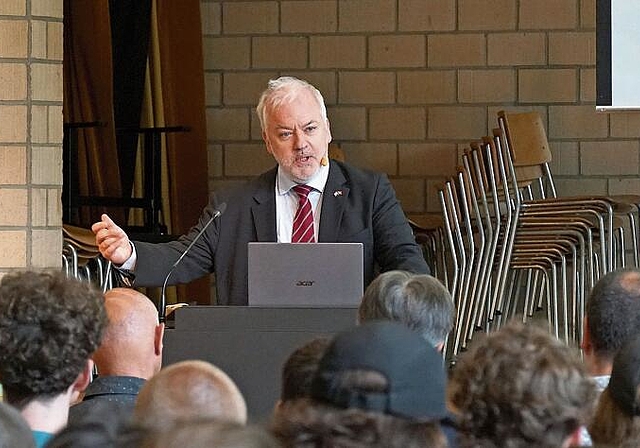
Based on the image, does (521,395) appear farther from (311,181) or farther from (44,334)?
(311,181)

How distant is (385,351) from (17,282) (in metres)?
0.85

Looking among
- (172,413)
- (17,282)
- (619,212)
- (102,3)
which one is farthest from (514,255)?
(172,413)

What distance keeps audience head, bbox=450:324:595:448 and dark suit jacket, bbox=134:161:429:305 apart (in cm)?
231

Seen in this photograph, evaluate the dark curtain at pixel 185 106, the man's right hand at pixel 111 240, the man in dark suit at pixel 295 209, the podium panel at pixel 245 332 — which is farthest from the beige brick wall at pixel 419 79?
the podium panel at pixel 245 332

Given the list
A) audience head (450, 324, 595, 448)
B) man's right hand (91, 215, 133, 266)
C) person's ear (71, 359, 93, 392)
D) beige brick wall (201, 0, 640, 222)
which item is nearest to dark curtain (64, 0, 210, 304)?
beige brick wall (201, 0, 640, 222)

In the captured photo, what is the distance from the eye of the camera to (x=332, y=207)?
4199 millimetres

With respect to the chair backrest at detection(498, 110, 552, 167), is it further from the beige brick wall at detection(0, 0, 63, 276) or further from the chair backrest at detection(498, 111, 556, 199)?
the beige brick wall at detection(0, 0, 63, 276)

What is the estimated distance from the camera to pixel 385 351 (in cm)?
166

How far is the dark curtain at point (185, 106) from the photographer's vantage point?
6957 millimetres

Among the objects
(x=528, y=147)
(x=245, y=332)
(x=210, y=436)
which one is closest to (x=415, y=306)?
(x=245, y=332)

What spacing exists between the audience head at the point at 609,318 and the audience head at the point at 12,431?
140cm

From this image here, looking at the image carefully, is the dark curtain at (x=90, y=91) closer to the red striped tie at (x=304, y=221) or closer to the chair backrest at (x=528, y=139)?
the chair backrest at (x=528, y=139)

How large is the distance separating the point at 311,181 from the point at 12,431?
2.73 m

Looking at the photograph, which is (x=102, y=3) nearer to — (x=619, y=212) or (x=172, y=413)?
(x=619, y=212)
